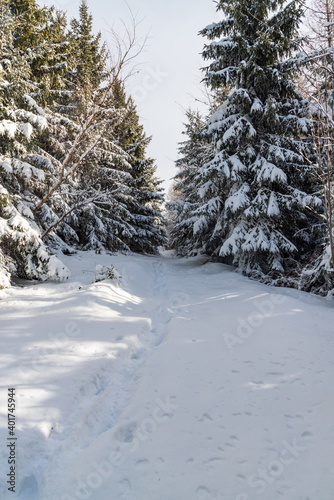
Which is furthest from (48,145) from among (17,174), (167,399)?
(167,399)

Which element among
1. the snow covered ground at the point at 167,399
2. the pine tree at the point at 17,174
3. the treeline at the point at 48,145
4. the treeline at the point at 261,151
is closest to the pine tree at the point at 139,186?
the treeline at the point at 48,145

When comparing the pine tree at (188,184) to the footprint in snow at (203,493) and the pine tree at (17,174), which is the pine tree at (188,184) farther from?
the footprint in snow at (203,493)

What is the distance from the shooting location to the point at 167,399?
336cm

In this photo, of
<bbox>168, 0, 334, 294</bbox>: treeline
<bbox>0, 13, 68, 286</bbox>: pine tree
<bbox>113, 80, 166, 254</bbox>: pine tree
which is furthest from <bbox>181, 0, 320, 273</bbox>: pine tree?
<bbox>113, 80, 166, 254</bbox>: pine tree

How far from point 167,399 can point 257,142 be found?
10799 mm

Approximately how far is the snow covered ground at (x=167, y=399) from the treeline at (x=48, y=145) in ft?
5.45

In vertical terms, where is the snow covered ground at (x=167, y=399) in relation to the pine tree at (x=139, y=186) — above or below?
below

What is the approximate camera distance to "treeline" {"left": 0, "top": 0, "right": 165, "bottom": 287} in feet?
23.0

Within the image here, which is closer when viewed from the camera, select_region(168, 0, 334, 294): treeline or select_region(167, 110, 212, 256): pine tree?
select_region(168, 0, 334, 294): treeline

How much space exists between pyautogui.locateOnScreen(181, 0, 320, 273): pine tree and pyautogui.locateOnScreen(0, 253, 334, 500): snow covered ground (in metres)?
4.49

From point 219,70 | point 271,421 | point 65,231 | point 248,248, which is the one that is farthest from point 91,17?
point 271,421

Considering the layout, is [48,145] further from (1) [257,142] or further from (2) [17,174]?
(1) [257,142]

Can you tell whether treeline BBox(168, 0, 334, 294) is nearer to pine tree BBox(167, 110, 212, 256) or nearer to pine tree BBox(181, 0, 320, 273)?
pine tree BBox(181, 0, 320, 273)

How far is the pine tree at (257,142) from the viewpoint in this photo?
32.3 ft
